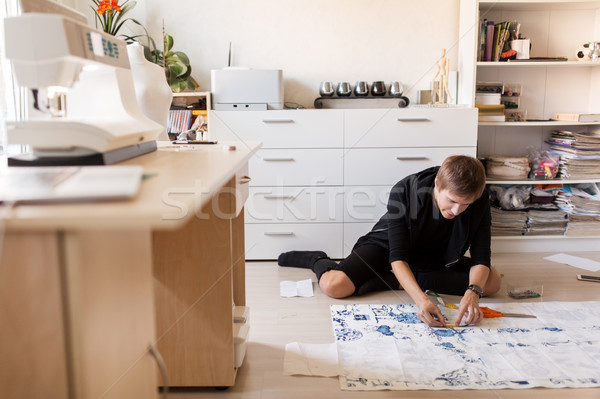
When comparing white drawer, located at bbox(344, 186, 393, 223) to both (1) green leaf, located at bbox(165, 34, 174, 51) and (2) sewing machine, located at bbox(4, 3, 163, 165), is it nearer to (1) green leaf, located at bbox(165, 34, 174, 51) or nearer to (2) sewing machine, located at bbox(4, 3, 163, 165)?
(1) green leaf, located at bbox(165, 34, 174, 51)

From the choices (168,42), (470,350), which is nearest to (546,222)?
(470,350)

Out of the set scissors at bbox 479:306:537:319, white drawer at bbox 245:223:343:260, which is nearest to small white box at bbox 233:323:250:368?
scissors at bbox 479:306:537:319

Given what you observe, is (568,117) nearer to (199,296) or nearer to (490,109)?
(490,109)

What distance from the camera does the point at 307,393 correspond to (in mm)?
1607

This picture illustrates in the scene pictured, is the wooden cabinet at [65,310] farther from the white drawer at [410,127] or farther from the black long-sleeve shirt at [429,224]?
the white drawer at [410,127]

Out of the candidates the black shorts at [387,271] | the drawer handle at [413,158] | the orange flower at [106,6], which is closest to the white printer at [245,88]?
the orange flower at [106,6]

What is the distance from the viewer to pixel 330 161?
9.73ft

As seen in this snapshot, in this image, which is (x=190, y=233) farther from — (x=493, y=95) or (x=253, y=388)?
(x=493, y=95)

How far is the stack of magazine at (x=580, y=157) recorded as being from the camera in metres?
3.11

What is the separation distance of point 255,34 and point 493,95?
1.52 metres

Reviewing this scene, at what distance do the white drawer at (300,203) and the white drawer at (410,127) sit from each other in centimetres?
31

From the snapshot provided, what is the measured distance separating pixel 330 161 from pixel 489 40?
122cm

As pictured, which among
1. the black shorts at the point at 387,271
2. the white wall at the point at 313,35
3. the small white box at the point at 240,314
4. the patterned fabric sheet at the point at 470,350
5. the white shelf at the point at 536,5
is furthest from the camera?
the white wall at the point at 313,35

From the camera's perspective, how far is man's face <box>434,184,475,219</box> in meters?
1.95
